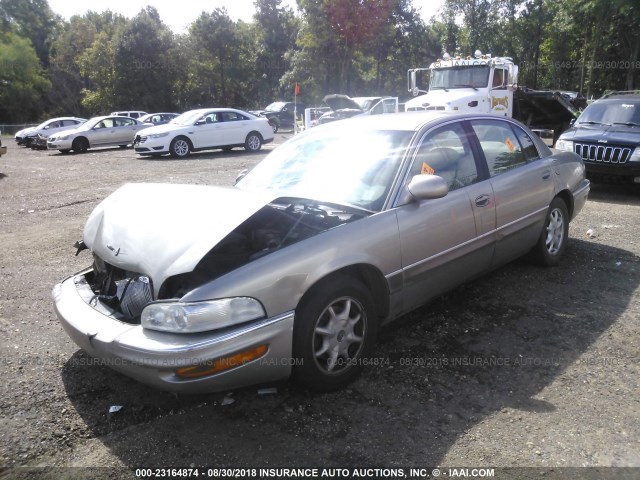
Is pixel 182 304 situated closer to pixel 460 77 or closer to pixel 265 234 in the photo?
pixel 265 234

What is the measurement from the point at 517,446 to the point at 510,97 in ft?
45.1

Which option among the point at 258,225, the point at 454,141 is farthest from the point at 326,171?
the point at 454,141

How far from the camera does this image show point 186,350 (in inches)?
99.3

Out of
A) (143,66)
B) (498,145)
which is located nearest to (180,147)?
(498,145)

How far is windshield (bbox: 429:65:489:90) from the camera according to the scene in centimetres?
1427

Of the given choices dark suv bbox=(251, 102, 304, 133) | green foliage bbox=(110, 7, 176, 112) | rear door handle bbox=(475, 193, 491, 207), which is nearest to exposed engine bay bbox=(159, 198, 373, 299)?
rear door handle bbox=(475, 193, 491, 207)

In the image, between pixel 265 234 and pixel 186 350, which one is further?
pixel 265 234

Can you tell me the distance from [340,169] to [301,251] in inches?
42.6

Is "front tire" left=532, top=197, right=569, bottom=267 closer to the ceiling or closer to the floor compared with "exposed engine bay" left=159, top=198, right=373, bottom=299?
closer to the floor

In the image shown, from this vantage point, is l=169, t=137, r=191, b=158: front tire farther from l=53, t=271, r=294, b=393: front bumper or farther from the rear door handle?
l=53, t=271, r=294, b=393: front bumper

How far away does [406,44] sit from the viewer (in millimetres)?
41125

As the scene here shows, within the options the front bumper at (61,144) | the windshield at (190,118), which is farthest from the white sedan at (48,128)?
the windshield at (190,118)

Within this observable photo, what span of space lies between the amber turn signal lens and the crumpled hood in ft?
1.69

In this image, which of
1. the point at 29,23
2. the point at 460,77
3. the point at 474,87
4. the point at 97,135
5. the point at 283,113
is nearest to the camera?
the point at 474,87
